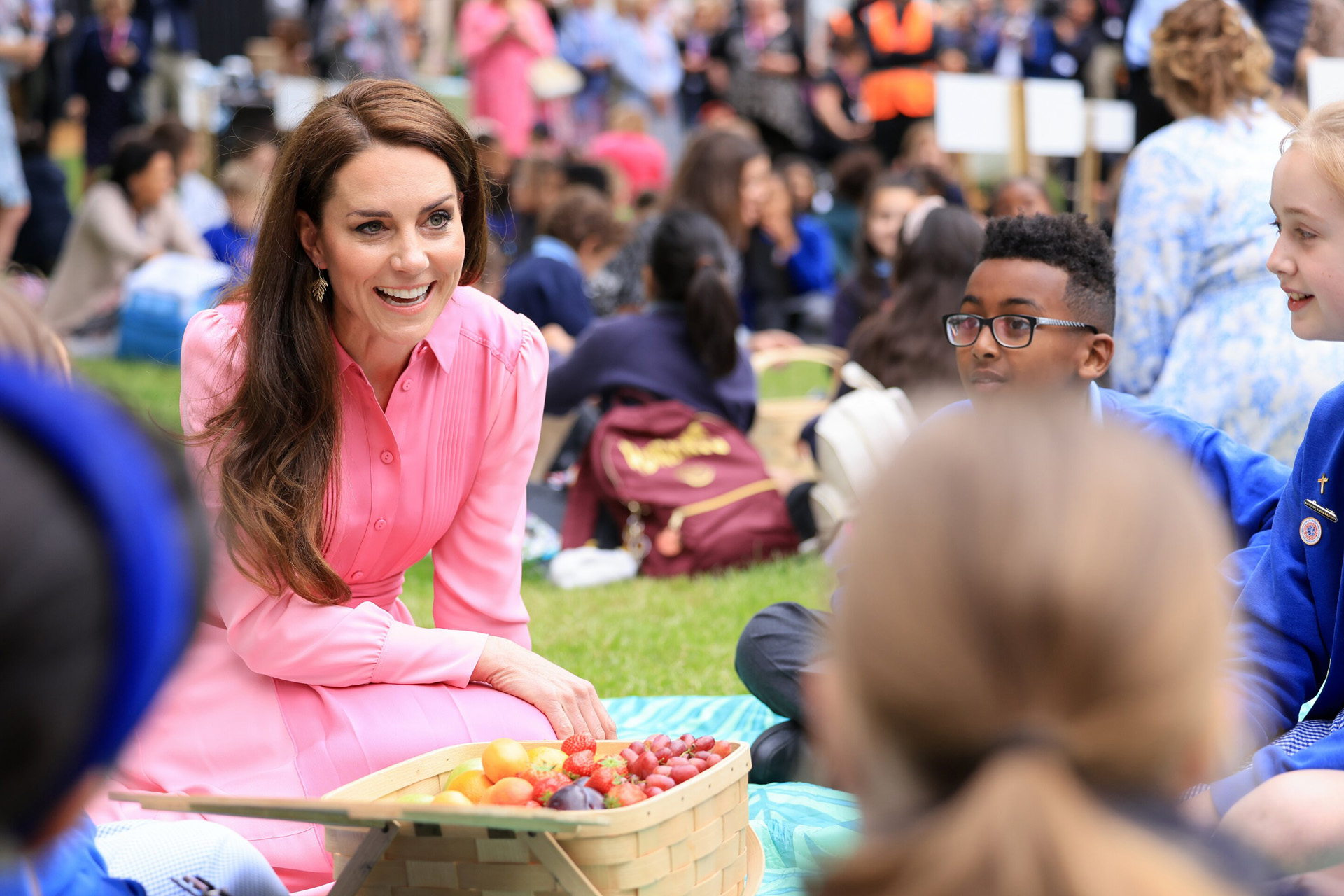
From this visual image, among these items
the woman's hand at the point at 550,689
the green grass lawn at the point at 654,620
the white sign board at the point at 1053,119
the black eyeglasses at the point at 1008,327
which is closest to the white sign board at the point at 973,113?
the white sign board at the point at 1053,119

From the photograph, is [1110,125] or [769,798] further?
[1110,125]

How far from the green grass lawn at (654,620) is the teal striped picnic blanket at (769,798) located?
21 cm

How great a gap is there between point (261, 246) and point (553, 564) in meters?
2.51

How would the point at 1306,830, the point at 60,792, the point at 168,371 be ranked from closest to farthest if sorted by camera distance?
the point at 60,792
the point at 1306,830
the point at 168,371

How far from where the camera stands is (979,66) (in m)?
12.5

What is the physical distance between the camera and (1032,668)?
947 mm

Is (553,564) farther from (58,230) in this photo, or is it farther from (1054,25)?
(1054,25)

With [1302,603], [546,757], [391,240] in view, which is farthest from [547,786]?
[1302,603]

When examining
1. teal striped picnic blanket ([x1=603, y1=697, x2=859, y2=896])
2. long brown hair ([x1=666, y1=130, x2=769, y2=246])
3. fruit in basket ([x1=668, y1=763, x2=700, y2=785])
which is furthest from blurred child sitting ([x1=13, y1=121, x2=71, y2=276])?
fruit in basket ([x1=668, y1=763, x2=700, y2=785])

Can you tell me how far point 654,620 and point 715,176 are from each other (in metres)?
3.63

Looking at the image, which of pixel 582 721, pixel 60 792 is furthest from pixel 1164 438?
pixel 60 792

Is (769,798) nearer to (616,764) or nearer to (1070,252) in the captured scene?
(616,764)

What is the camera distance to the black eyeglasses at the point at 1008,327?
2.87m

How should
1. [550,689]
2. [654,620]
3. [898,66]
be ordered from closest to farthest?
[550,689], [654,620], [898,66]
